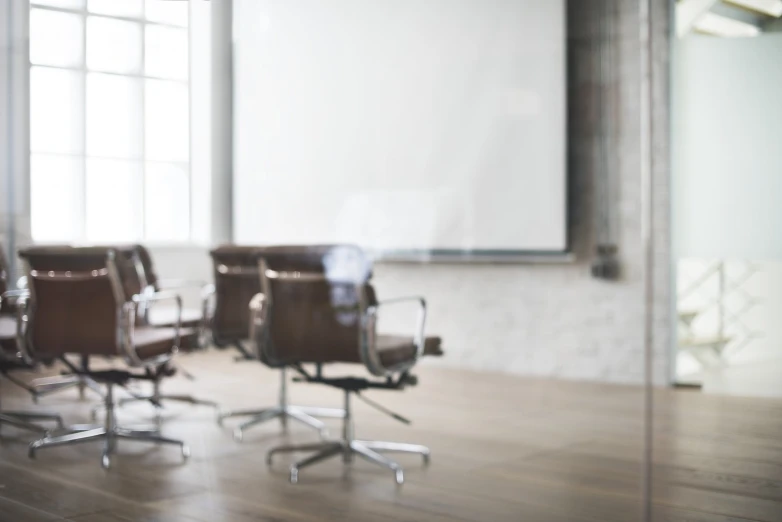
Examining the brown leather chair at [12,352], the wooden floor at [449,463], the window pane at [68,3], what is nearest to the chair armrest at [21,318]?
the brown leather chair at [12,352]

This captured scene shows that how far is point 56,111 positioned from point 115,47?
27cm

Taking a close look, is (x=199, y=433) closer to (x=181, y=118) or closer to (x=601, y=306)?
(x=181, y=118)

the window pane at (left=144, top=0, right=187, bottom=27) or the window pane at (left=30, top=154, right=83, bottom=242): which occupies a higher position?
the window pane at (left=144, top=0, right=187, bottom=27)

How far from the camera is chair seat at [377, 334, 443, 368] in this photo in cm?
227

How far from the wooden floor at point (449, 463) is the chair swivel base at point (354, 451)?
3 cm

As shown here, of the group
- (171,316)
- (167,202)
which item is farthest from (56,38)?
(171,316)

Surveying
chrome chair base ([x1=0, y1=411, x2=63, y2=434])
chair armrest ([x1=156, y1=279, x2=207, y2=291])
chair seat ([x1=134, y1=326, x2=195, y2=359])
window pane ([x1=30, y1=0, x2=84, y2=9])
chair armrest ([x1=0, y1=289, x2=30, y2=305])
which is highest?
window pane ([x1=30, y1=0, x2=84, y2=9])

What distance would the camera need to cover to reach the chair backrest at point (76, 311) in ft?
10.2

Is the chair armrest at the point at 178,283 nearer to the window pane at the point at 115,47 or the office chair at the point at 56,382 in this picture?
the office chair at the point at 56,382

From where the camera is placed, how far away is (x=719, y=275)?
1977 millimetres

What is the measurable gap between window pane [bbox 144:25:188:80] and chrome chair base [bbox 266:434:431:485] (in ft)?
3.63

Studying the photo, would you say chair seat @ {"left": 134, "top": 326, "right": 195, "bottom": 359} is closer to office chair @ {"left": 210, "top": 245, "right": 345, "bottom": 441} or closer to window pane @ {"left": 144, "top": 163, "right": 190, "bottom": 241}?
office chair @ {"left": 210, "top": 245, "right": 345, "bottom": 441}

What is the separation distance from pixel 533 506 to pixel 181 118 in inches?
54.5

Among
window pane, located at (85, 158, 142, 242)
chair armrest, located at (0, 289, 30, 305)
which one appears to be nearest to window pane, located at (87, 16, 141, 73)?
window pane, located at (85, 158, 142, 242)
